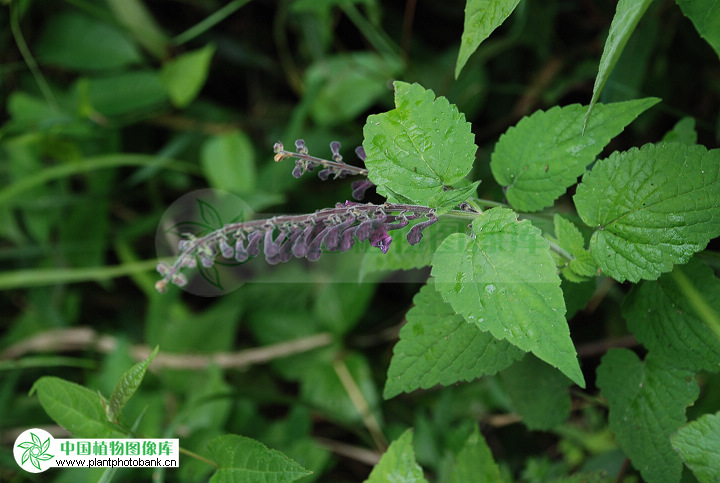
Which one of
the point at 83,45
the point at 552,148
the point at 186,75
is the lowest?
the point at 552,148

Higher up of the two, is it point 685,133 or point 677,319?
point 685,133

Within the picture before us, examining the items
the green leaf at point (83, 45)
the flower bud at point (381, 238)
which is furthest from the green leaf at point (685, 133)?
the green leaf at point (83, 45)

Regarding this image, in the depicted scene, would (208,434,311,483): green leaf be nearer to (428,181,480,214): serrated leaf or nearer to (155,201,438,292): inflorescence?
(155,201,438,292): inflorescence

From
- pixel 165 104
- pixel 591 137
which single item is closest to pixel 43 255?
pixel 165 104

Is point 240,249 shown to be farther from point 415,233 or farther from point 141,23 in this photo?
point 141,23

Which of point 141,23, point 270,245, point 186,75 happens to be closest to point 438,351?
point 270,245

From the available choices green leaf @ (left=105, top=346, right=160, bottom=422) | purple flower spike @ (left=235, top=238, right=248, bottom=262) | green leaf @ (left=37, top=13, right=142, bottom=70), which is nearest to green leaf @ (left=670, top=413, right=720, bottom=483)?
purple flower spike @ (left=235, top=238, right=248, bottom=262)

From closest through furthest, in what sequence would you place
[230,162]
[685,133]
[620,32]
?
[620,32] → [685,133] → [230,162]
